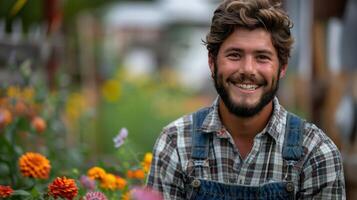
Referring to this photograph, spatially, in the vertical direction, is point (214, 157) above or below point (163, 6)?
below

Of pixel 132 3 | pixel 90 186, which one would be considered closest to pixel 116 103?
pixel 90 186

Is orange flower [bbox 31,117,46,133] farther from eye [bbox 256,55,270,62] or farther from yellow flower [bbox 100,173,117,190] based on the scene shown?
eye [bbox 256,55,270,62]

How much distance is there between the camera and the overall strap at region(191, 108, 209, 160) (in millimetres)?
2773

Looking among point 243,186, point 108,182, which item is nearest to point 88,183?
Answer: point 108,182

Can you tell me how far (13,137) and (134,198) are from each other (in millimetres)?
1870

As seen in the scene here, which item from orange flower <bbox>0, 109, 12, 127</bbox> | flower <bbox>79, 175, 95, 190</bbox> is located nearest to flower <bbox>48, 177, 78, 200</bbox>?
flower <bbox>79, 175, 95, 190</bbox>

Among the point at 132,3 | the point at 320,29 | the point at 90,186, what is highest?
the point at 132,3

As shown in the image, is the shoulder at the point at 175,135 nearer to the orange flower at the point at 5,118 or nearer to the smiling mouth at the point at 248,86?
the smiling mouth at the point at 248,86

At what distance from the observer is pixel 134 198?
2.11 metres

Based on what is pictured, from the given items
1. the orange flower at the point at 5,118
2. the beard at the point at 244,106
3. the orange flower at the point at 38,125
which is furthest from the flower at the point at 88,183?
the orange flower at the point at 38,125

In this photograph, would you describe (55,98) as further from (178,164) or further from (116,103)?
(116,103)

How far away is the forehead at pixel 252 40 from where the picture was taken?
2.71 meters

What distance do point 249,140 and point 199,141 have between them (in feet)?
0.56

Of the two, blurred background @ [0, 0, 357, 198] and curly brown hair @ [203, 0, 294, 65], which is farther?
blurred background @ [0, 0, 357, 198]
